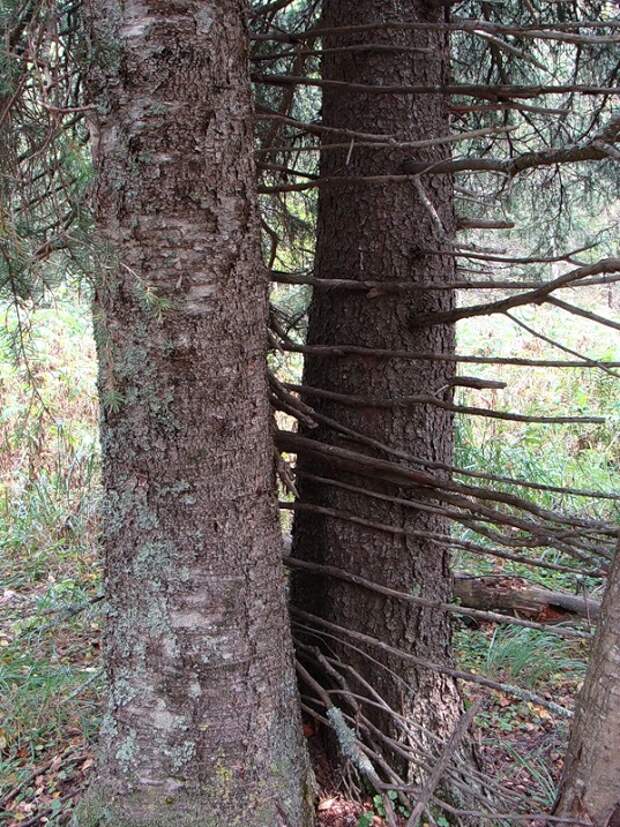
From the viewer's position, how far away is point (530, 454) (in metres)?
6.20

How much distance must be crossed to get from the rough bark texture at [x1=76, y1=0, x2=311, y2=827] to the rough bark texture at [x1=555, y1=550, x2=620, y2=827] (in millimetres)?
806

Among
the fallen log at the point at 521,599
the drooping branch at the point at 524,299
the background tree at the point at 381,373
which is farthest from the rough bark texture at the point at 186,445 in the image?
the fallen log at the point at 521,599

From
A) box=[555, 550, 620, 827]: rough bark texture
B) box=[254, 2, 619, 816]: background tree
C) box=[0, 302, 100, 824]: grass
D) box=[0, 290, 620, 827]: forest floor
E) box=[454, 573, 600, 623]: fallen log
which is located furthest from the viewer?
box=[454, 573, 600, 623]: fallen log

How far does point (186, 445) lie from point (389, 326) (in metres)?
0.93

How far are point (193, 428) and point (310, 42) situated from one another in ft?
6.12

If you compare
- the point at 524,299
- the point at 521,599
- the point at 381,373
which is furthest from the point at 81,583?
the point at 524,299

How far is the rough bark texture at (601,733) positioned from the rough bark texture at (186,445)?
0.81 meters

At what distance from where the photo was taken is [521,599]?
421 centimetres

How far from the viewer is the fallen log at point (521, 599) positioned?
13.6 feet

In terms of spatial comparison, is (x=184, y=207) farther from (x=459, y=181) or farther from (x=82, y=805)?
(x=459, y=181)

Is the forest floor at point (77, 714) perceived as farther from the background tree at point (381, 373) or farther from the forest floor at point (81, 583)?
the background tree at point (381, 373)

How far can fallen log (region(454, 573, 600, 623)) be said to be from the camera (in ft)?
13.6

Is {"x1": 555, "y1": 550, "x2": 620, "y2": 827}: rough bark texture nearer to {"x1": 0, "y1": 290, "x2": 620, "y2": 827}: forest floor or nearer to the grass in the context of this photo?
{"x1": 0, "y1": 290, "x2": 620, "y2": 827}: forest floor

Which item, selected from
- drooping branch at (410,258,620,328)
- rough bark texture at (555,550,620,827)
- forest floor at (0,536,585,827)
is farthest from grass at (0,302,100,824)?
rough bark texture at (555,550,620,827)
